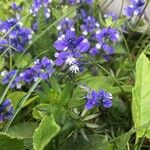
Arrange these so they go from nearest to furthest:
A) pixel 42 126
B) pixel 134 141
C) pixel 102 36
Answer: pixel 42 126 → pixel 134 141 → pixel 102 36

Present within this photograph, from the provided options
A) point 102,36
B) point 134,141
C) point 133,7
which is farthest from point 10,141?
point 133,7

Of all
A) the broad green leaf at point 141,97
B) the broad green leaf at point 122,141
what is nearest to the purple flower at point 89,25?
the broad green leaf at point 141,97

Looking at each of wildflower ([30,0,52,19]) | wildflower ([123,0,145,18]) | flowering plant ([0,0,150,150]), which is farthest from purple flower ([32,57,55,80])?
wildflower ([123,0,145,18])

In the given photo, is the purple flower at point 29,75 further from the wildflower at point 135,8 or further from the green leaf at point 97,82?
the wildflower at point 135,8

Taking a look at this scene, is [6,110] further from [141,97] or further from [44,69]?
[141,97]

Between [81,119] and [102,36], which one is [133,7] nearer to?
[102,36]

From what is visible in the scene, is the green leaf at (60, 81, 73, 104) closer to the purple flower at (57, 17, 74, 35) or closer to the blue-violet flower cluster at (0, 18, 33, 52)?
the blue-violet flower cluster at (0, 18, 33, 52)
